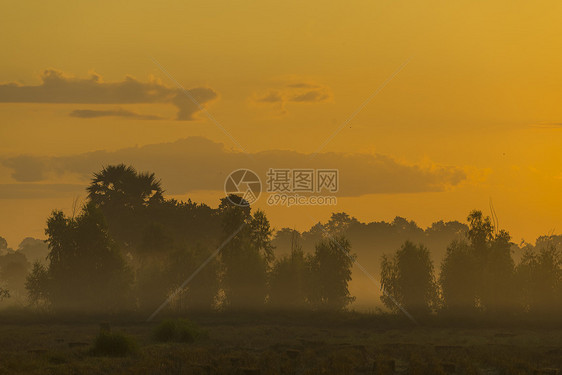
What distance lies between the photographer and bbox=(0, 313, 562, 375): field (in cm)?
4575

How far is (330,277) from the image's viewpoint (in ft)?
330

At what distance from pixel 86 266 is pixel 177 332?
1526 inches

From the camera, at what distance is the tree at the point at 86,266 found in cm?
10006

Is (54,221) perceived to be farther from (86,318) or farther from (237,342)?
→ (237,342)

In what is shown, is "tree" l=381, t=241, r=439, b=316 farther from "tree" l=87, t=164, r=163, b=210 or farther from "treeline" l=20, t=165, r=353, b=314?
"tree" l=87, t=164, r=163, b=210

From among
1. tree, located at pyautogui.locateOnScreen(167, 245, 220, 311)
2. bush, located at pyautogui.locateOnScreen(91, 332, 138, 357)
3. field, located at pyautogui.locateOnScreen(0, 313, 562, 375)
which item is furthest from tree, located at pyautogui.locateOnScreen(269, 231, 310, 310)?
bush, located at pyautogui.locateOnScreen(91, 332, 138, 357)

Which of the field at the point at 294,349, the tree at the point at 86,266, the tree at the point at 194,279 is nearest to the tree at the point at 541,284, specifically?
the field at the point at 294,349

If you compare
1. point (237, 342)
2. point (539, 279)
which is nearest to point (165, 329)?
point (237, 342)

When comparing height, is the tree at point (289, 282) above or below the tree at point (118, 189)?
below

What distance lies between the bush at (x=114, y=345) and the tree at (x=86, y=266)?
46.5m

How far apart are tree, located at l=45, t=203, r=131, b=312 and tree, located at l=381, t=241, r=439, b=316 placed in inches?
1448

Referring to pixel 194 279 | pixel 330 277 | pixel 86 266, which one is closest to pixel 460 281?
pixel 330 277

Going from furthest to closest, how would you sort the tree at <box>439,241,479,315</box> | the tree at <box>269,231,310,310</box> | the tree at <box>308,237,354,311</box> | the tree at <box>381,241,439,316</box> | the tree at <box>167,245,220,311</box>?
the tree at <box>269,231,310,310</box>
the tree at <box>167,245,220,311</box>
the tree at <box>308,237,354,311</box>
the tree at <box>381,241,439,316</box>
the tree at <box>439,241,479,315</box>

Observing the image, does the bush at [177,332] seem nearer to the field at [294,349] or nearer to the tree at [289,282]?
the field at [294,349]
